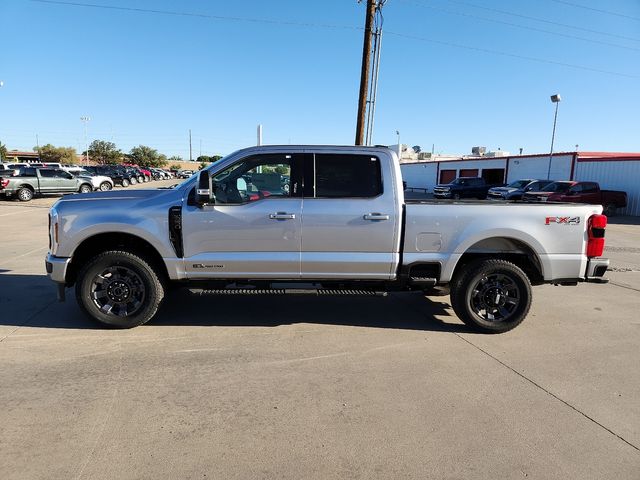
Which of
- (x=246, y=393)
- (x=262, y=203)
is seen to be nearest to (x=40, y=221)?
(x=262, y=203)

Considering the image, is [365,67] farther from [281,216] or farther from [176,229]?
[176,229]

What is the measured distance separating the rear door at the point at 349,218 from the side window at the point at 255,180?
24 cm

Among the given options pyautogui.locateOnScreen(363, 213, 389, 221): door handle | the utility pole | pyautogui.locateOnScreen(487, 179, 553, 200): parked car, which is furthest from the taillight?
pyautogui.locateOnScreen(487, 179, 553, 200): parked car

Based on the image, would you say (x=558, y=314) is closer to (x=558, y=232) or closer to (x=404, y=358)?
(x=558, y=232)

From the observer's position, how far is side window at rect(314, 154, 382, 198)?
4.87 m

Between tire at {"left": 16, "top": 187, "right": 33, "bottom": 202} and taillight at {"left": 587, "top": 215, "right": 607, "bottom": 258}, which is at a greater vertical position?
taillight at {"left": 587, "top": 215, "right": 607, "bottom": 258}

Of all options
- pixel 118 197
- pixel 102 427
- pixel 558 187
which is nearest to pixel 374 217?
pixel 118 197

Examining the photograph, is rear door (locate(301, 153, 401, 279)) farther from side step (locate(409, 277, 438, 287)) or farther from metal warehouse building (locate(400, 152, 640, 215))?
metal warehouse building (locate(400, 152, 640, 215))

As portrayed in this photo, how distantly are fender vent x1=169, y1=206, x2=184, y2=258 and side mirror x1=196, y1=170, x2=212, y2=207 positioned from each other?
0.83ft

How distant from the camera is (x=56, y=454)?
9.00 feet

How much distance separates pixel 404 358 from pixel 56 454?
291 centimetres

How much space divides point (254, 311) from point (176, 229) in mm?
1545

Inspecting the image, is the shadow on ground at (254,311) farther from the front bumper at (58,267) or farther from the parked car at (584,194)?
the parked car at (584,194)

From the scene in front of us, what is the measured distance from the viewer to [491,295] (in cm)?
508
